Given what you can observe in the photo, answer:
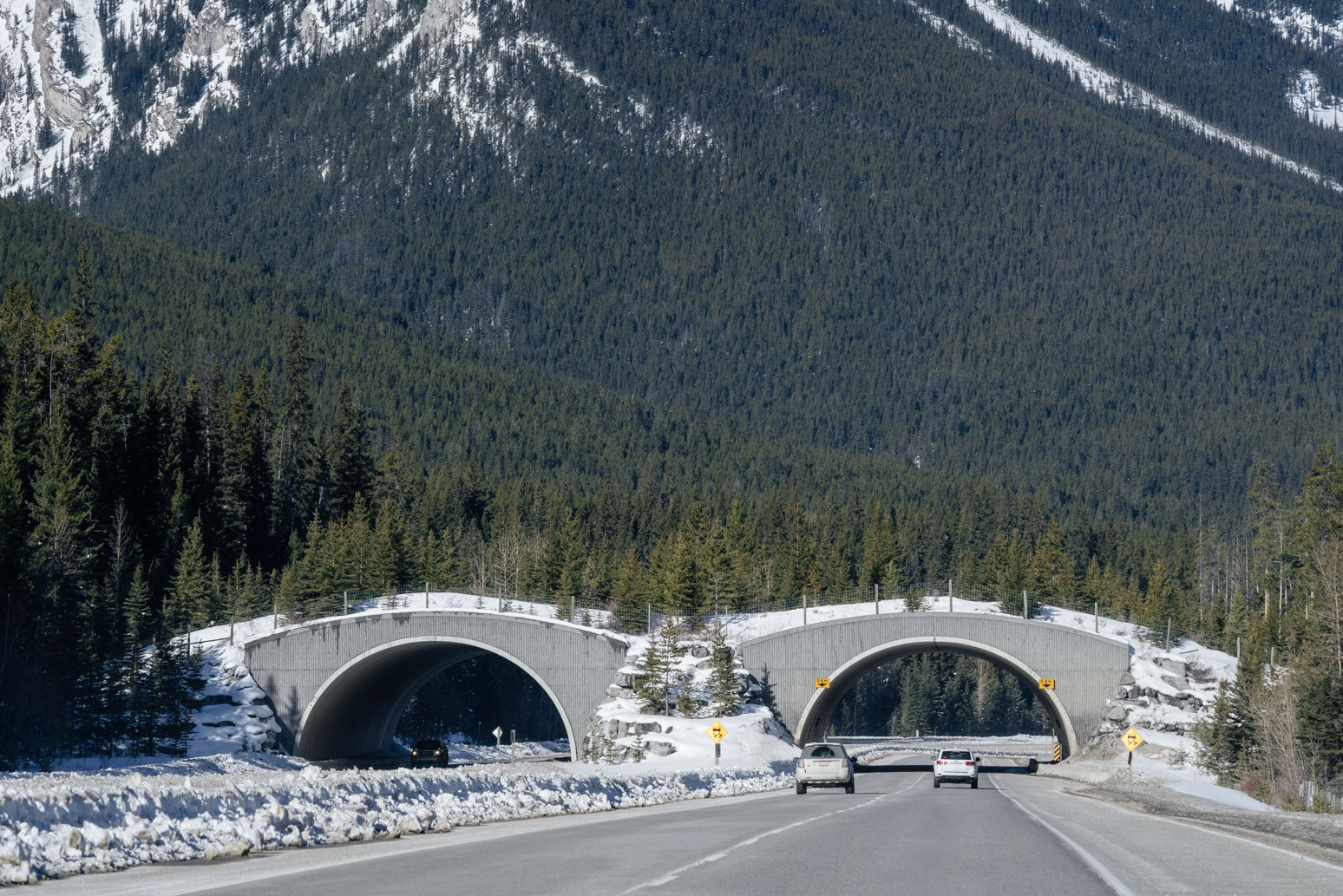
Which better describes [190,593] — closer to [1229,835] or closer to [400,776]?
[400,776]

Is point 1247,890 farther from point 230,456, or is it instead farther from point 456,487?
point 456,487

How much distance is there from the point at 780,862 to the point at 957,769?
30756mm

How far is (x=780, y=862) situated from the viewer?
54.2ft

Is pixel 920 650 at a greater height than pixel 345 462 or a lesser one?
lesser

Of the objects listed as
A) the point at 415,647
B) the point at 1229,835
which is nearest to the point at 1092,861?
the point at 1229,835

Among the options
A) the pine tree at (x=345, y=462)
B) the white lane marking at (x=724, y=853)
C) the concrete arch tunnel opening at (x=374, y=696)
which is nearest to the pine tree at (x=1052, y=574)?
the concrete arch tunnel opening at (x=374, y=696)

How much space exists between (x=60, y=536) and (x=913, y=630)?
40.7m

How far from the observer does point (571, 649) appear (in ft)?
221

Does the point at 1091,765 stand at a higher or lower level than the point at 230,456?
lower

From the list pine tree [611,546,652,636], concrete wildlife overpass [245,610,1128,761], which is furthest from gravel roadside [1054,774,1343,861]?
pine tree [611,546,652,636]

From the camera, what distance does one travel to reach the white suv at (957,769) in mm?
45438

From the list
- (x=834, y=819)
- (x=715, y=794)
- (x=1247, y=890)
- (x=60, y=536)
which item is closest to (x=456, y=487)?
(x=60, y=536)

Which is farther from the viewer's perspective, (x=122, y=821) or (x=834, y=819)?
(x=834, y=819)

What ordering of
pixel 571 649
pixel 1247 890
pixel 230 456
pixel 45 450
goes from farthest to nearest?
pixel 230 456 < pixel 45 450 < pixel 571 649 < pixel 1247 890
